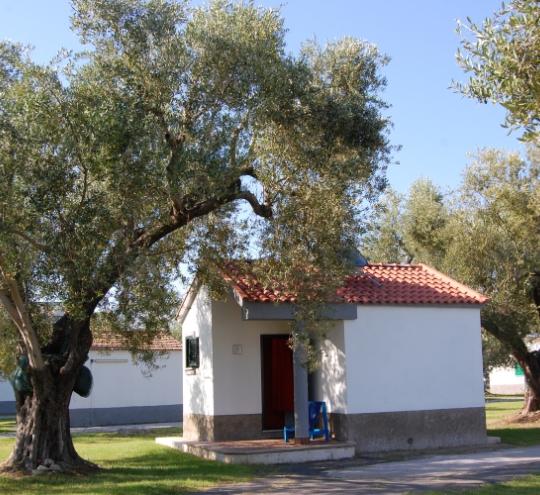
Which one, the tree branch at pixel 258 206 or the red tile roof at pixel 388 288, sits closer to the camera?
the tree branch at pixel 258 206

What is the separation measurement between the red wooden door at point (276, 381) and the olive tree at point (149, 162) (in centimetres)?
423

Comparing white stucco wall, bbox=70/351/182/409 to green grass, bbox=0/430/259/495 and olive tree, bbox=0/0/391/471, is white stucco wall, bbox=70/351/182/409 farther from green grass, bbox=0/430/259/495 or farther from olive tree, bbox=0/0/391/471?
olive tree, bbox=0/0/391/471

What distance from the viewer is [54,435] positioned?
1398cm

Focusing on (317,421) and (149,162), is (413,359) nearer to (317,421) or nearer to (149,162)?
(317,421)

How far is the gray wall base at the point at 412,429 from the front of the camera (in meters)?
16.8

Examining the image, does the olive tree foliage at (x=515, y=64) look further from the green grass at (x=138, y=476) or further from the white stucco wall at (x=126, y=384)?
the white stucco wall at (x=126, y=384)

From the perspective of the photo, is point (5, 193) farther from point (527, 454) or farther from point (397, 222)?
point (397, 222)

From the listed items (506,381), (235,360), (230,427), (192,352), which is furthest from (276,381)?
(506,381)

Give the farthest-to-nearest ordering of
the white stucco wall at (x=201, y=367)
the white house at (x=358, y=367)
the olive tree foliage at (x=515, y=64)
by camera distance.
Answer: the white stucco wall at (x=201, y=367) → the white house at (x=358, y=367) → the olive tree foliage at (x=515, y=64)

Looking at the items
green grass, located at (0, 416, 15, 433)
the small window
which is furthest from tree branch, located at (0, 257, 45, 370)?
green grass, located at (0, 416, 15, 433)

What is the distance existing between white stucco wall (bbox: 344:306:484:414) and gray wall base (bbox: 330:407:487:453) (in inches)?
6.8

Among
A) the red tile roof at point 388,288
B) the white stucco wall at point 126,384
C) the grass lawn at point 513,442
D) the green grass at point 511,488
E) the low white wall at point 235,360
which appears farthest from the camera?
the white stucco wall at point 126,384

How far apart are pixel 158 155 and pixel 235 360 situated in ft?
24.4

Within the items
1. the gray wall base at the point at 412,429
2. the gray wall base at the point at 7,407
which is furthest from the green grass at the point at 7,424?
the gray wall base at the point at 412,429
